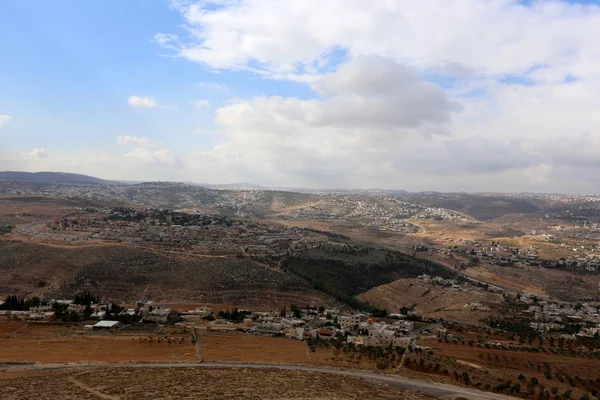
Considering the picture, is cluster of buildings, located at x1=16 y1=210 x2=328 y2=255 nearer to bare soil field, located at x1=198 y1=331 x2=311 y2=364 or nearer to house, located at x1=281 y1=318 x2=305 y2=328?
house, located at x1=281 y1=318 x2=305 y2=328

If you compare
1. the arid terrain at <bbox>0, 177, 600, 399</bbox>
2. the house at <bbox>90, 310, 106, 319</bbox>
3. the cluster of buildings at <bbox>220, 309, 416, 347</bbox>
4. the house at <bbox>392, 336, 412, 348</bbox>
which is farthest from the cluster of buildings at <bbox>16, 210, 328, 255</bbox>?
the house at <bbox>392, 336, 412, 348</bbox>

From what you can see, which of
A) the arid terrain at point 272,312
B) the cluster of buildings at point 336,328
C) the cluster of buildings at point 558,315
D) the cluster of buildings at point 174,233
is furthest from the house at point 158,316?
the cluster of buildings at point 558,315

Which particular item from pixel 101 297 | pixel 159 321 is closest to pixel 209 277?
pixel 101 297

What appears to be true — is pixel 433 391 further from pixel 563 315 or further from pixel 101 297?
pixel 101 297

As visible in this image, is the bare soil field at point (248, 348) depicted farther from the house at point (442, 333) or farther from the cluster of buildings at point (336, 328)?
the house at point (442, 333)

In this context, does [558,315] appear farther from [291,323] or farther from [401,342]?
[291,323]

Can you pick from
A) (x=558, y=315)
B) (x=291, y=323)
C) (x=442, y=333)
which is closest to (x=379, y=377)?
(x=291, y=323)
